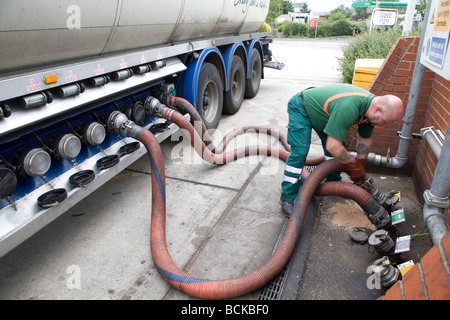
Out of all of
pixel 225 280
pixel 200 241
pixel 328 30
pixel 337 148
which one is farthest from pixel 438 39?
pixel 328 30

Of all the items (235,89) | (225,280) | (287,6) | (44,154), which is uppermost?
(287,6)

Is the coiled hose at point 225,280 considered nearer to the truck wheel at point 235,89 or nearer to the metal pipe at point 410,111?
the metal pipe at point 410,111

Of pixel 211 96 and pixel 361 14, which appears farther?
pixel 361 14

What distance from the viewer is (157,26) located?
3191 mm

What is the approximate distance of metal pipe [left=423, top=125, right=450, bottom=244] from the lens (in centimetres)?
219

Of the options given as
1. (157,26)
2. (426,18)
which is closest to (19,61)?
(157,26)

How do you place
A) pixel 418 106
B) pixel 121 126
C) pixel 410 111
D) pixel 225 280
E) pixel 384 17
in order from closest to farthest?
pixel 225 280, pixel 121 126, pixel 410 111, pixel 418 106, pixel 384 17

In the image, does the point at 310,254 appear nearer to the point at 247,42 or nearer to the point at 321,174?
the point at 321,174

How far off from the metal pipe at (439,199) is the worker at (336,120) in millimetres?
421

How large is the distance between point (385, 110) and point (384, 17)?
9138 mm

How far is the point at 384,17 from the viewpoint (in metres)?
9.62

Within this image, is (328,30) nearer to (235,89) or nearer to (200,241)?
(235,89)

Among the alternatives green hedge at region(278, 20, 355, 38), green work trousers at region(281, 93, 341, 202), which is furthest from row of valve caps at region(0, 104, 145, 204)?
green hedge at region(278, 20, 355, 38)

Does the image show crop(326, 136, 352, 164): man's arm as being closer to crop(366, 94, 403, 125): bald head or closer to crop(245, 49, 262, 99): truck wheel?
crop(366, 94, 403, 125): bald head
